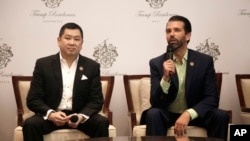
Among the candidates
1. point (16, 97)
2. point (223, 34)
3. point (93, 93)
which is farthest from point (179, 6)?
point (16, 97)

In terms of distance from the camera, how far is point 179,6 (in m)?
4.25

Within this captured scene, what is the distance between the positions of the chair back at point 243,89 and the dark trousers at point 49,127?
1.55 meters

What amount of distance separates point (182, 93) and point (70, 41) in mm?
1083

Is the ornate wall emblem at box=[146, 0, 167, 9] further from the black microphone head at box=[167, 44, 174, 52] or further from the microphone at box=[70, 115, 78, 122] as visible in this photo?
the microphone at box=[70, 115, 78, 122]

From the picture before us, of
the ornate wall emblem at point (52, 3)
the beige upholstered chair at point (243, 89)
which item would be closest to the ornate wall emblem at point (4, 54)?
the ornate wall emblem at point (52, 3)

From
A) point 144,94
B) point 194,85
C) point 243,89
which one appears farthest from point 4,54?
point 243,89

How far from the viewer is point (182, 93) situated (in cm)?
334

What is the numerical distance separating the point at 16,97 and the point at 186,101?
166 cm

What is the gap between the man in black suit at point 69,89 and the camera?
320 centimetres

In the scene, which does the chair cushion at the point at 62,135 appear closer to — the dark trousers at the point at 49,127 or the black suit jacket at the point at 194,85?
the dark trousers at the point at 49,127

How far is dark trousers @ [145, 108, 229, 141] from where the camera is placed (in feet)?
10.1

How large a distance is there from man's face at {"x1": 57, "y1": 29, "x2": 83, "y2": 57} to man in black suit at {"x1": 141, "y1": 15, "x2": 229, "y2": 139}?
0.70 meters

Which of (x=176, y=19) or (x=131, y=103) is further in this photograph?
(x=131, y=103)

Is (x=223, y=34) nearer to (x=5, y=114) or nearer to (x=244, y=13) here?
(x=244, y=13)
